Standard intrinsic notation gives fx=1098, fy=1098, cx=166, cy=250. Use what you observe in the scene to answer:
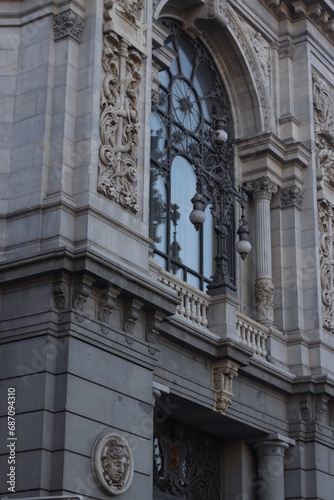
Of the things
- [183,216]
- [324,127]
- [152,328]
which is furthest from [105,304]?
[324,127]

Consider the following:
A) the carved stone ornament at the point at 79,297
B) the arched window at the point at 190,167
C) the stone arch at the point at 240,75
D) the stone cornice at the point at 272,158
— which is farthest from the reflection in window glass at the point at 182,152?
the carved stone ornament at the point at 79,297

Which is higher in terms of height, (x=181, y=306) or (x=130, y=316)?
(x=181, y=306)

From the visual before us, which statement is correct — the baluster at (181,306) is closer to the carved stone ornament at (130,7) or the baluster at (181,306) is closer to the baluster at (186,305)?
the baluster at (186,305)

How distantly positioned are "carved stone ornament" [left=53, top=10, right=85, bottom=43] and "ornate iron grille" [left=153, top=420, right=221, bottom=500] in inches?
309

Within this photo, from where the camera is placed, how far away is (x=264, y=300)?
25109 millimetres

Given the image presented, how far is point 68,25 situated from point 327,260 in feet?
32.9

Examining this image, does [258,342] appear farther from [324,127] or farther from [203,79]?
[324,127]

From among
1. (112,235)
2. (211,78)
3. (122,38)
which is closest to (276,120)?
(211,78)

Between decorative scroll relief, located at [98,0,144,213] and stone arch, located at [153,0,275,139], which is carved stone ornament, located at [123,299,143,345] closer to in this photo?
decorative scroll relief, located at [98,0,144,213]

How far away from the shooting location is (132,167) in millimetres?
20125

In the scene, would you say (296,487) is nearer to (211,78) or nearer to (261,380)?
(261,380)

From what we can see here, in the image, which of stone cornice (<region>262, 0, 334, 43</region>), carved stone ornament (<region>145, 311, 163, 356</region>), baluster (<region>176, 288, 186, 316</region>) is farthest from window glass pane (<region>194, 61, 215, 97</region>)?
carved stone ornament (<region>145, 311, 163, 356</region>)

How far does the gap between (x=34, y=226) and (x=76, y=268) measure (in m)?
1.29

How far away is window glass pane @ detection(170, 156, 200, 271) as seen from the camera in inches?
942
